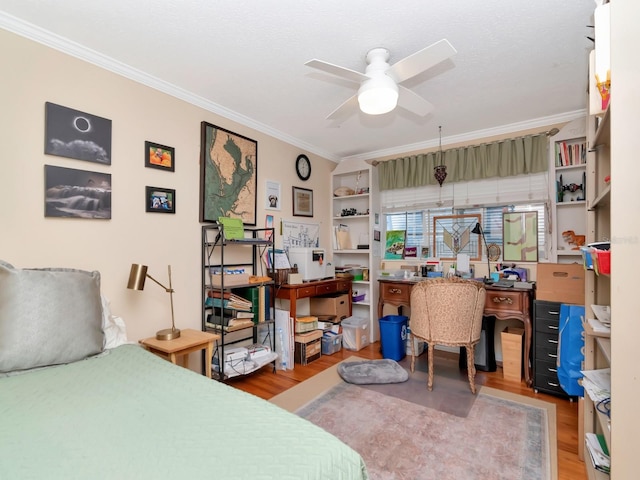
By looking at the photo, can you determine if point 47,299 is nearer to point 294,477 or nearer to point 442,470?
point 294,477

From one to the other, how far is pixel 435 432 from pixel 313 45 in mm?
2640

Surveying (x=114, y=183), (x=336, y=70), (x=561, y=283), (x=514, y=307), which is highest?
(x=336, y=70)

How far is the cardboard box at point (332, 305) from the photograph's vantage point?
152 inches

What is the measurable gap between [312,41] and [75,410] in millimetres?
2238

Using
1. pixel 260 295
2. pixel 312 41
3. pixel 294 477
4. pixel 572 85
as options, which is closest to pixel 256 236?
pixel 260 295

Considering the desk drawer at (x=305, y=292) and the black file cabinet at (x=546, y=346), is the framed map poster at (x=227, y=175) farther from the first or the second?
the black file cabinet at (x=546, y=346)

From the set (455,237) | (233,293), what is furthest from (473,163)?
(233,293)

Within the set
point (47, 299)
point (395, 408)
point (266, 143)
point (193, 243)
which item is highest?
point (266, 143)

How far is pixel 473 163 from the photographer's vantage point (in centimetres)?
362

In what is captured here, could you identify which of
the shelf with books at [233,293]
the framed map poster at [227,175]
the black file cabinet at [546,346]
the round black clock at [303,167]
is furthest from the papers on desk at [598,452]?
the round black clock at [303,167]

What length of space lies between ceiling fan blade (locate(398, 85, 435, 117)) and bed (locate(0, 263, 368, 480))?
6.85 ft

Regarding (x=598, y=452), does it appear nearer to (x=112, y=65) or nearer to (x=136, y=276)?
(x=136, y=276)

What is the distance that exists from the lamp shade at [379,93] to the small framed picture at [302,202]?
1.94 metres

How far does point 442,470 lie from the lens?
1.74 m
